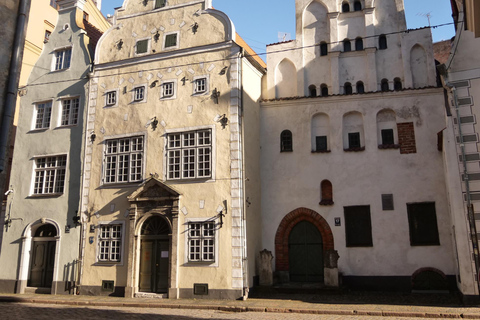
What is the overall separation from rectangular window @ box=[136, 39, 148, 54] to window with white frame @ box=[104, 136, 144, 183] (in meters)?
4.18

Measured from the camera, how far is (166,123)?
61.4 ft

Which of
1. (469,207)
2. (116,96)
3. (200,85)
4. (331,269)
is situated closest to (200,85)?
(200,85)

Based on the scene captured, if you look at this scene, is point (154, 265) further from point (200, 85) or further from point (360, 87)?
point (360, 87)

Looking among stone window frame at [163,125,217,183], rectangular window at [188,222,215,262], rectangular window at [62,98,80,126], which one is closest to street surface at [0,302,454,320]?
rectangular window at [188,222,215,262]

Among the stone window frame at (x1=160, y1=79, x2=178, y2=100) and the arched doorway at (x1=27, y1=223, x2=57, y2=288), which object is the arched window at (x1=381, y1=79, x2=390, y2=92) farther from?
the arched doorway at (x1=27, y1=223, x2=57, y2=288)

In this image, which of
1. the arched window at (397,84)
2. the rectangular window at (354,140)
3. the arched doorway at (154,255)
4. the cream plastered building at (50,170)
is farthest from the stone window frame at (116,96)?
the arched window at (397,84)

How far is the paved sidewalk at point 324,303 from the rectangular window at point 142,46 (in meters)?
11.0

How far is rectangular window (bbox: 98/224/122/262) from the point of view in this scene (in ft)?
60.0

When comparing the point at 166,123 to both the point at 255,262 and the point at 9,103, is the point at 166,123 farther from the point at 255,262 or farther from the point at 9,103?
the point at 9,103

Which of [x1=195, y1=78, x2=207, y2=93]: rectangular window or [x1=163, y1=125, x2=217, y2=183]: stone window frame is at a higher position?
[x1=195, y1=78, x2=207, y2=93]: rectangular window

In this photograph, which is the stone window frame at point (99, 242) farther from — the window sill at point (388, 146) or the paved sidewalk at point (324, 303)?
the window sill at point (388, 146)

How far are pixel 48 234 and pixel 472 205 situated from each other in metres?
17.8

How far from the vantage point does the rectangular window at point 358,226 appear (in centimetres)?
1781

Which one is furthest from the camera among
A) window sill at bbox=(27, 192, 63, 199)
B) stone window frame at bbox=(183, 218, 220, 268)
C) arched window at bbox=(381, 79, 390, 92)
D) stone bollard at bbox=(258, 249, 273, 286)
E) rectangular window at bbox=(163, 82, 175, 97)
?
window sill at bbox=(27, 192, 63, 199)
